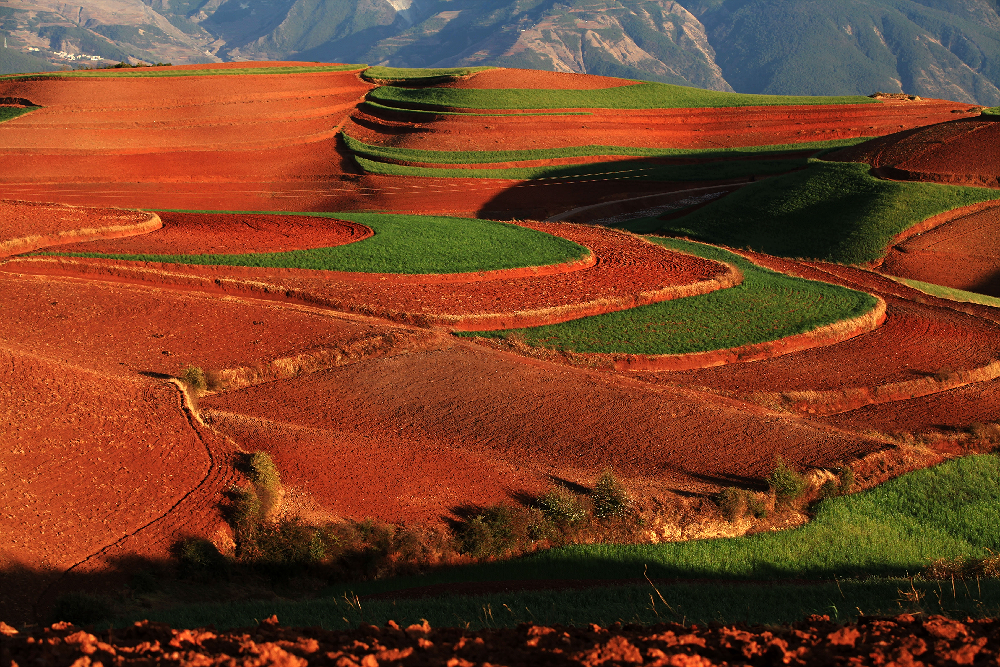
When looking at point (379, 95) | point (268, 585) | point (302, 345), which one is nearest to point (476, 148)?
point (379, 95)

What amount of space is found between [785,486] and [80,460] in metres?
10.5

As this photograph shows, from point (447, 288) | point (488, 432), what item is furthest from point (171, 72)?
point (488, 432)

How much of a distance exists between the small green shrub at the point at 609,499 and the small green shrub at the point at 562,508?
0.23 meters

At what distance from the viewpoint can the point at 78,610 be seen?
8.01m

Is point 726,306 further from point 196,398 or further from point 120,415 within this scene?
point 120,415

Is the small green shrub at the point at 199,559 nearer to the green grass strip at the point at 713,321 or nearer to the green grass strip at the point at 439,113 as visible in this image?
the green grass strip at the point at 713,321

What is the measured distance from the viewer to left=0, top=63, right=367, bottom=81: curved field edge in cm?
5947

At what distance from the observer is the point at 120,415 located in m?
12.5

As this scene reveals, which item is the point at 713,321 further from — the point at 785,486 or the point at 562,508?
the point at 562,508

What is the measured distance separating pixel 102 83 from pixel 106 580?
190ft

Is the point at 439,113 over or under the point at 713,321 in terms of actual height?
over

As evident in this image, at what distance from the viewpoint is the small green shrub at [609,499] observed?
38.0ft

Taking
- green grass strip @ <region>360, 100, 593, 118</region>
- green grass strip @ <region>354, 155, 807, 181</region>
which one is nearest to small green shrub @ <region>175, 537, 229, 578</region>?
green grass strip @ <region>354, 155, 807, 181</region>

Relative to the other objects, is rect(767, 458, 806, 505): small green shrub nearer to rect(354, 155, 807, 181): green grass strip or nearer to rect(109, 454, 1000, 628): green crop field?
rect(109, 454, 1000, 628): green crop field
